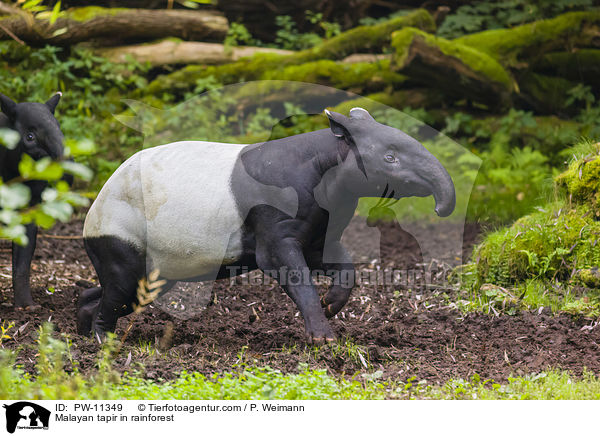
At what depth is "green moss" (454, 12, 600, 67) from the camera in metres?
11.4

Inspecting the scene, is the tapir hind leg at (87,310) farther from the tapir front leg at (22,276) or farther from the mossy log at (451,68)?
the mossy log at (451,68)

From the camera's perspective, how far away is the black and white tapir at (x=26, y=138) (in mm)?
5707

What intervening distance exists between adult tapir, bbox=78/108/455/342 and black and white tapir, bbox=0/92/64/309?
0.94 m

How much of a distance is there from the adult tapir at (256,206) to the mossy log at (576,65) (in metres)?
8.09

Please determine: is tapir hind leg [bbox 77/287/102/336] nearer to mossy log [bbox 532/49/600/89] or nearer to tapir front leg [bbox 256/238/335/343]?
tapir front leg [bbox 256/238/335/343]

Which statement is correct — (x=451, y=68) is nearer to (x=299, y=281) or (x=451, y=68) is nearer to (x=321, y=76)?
(x=321, y=76)

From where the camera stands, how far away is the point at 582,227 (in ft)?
19.4

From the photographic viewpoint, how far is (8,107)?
5738mm

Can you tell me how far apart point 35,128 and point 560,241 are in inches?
179

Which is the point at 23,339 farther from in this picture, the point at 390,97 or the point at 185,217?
the point at 390,97

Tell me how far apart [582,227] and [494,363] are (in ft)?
6.29
